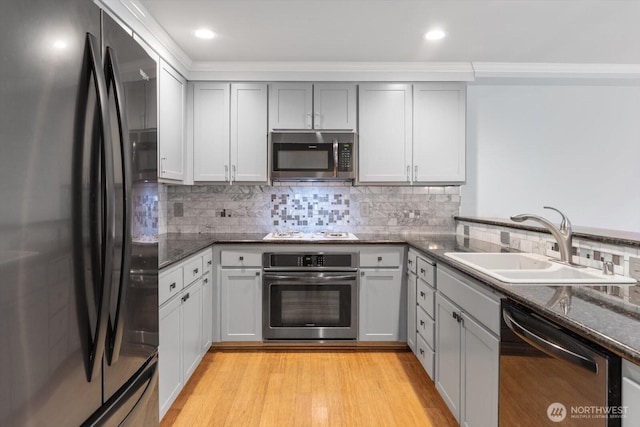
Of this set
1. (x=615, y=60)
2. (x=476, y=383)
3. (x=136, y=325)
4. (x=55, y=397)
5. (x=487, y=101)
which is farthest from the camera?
(x=487, y=101)

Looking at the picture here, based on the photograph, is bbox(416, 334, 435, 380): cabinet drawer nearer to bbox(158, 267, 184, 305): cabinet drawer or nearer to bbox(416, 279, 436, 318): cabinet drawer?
bbox(416, 279, 436, 318): cabinet drawer

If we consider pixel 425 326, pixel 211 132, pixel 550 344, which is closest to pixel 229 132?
pixel 211 132

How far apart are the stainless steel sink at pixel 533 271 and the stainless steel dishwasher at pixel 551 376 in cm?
24

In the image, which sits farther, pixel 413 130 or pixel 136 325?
pixel 413 130

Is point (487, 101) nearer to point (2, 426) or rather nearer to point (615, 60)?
point (615, 60)

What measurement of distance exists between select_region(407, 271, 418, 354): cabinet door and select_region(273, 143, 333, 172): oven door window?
1.17 meters

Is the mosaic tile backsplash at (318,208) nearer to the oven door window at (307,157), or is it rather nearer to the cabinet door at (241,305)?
the oven door window at (307,157)

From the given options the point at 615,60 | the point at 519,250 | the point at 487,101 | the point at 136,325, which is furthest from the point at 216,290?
the point at 615,60

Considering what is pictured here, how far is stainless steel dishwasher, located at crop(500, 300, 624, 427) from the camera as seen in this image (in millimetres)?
928

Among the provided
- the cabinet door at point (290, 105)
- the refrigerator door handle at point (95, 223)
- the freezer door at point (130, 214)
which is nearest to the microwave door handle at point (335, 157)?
the cabinet door at point (290, 105)

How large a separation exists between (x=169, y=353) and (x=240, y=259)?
1079 mm

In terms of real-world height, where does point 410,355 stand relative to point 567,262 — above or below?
below

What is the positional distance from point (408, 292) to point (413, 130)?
1.44 meters

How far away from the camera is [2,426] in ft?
2.32
